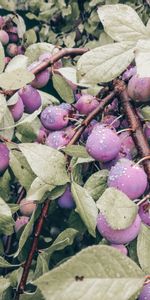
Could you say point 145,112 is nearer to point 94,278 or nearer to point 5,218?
point 5,218

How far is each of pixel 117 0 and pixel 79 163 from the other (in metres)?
0.86

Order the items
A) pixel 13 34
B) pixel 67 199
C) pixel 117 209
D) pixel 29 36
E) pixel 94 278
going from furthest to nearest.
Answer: pixel 13 34 < pixel 29 36 < pixel 67 199 < pixel 117 209 < pixel 94 278

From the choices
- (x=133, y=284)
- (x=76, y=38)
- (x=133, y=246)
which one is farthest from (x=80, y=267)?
(x=76, y=38)

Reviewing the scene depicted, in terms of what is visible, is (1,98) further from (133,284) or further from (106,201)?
(133,284)

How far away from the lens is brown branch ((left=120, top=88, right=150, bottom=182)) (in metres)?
0.65

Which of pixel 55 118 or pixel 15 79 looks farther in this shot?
pixel 55 118

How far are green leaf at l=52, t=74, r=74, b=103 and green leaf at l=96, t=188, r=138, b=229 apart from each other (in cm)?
30

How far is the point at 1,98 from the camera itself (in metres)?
0.65

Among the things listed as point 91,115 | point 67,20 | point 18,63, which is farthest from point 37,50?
point 67,20

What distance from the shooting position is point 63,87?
80 cm

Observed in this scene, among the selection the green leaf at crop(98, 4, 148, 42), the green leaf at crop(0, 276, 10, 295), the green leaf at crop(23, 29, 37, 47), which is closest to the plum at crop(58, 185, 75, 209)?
the green leaf at crop(0, 276, 10, 295)

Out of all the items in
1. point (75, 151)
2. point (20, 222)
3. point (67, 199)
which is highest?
point (75, 151)

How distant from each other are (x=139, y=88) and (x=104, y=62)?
9cm

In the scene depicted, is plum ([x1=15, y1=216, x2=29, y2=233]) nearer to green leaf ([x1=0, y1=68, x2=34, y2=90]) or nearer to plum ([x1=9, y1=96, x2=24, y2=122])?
plum ([x1=9, y1=96, x2=24, y2=122])
